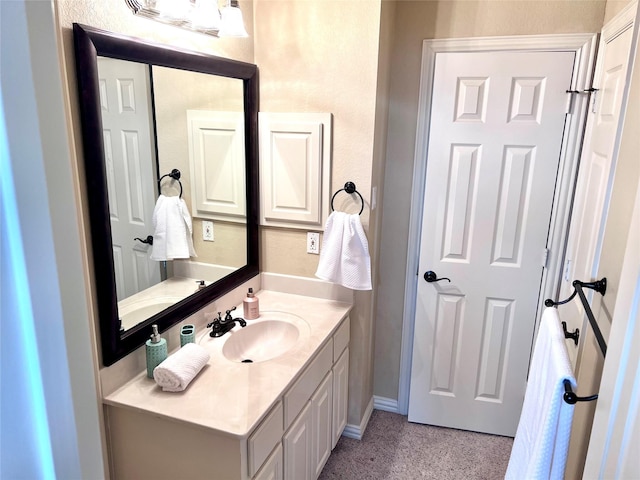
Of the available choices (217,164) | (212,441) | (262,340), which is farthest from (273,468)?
(217,164)

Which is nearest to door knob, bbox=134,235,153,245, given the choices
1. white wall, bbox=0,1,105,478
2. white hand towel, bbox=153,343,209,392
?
white hand towel, bbox=153,343,209,392

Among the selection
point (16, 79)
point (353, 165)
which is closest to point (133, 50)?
point (353, 165)

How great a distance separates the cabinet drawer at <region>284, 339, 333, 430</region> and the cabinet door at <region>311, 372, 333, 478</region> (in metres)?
0.06

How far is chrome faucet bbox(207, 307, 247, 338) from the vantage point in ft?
6.27

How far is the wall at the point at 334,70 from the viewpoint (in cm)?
204

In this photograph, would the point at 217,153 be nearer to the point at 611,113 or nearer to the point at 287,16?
the point at 287,16

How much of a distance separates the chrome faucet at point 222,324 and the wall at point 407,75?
95 cm

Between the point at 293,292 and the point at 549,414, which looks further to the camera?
the point at 293,292

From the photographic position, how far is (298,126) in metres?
2.17

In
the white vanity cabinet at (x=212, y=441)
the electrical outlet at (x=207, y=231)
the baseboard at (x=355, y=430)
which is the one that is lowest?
the baseboard at (x=355, y=430)

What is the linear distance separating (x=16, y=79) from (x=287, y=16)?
1.98 meters

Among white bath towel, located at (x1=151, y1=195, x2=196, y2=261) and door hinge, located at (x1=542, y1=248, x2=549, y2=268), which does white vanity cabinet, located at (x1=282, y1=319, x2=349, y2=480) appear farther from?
door hinge, located at (x1=542, y1=248, x2=549, y2=268)

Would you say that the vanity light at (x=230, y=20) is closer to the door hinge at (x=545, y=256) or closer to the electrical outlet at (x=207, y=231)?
the electrical outlet at (x=207, y=231)

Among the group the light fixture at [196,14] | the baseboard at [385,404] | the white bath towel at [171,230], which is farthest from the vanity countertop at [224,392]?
the light fixture at [196,14]
